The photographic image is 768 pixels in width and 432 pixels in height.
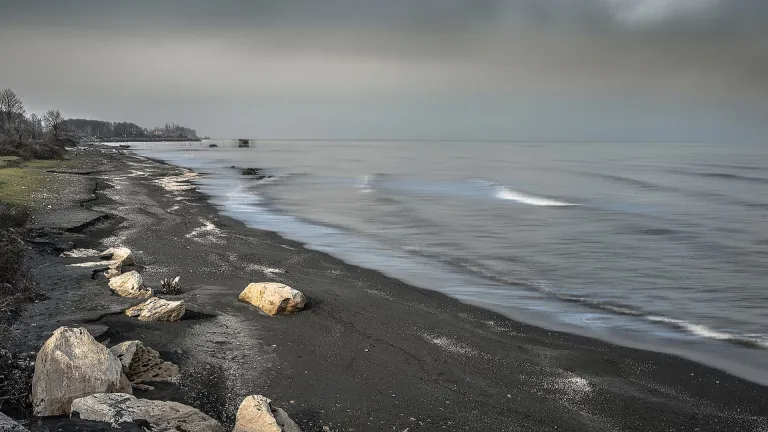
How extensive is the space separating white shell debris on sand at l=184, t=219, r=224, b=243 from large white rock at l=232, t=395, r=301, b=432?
514 inches

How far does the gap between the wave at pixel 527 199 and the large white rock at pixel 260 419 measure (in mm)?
31799

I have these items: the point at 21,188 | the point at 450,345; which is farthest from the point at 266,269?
the point at 21,188

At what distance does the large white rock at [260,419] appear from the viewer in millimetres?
5356

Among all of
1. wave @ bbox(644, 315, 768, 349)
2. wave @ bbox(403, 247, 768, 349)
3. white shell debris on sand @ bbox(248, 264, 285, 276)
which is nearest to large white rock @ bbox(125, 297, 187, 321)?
white shell debris on sand @ bbox(248, 264, 285, 276)

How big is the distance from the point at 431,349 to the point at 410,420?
7.99 ft

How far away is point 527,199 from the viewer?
128ft

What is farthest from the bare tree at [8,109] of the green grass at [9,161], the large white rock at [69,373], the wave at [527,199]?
the large white rock at [69,373]

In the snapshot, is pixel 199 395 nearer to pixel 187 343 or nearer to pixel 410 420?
pixel 187 343

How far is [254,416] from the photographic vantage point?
5453 millimetres

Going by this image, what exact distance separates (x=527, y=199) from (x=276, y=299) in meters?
31.2

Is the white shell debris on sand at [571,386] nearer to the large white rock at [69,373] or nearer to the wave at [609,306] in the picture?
the wave at [609,306]

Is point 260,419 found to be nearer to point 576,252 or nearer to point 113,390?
point 113,390

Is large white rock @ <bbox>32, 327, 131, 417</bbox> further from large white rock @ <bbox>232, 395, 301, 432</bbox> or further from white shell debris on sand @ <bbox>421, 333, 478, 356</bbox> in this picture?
white shell debris on sand @ <bbox>421, 333, 478, 356</bbox>

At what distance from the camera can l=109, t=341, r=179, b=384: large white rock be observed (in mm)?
6969
